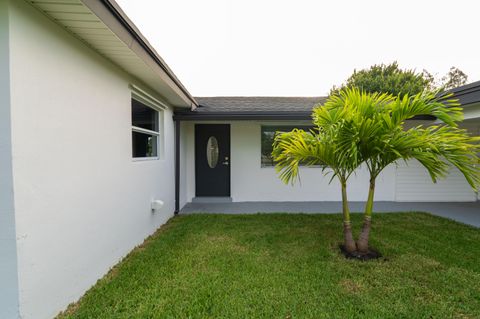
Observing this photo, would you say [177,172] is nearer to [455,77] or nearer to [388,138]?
[388,138]

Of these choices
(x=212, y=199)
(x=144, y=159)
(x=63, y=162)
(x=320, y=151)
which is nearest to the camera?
(x=63, y=162)

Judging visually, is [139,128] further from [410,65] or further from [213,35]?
[410,65]

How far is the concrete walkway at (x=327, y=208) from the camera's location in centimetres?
536

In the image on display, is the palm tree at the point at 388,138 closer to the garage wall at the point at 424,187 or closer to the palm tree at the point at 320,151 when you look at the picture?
the palm tree at the point at 320,151

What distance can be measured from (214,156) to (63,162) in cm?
466

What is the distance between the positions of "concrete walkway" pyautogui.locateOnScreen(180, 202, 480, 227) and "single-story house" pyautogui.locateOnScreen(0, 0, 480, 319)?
5.15 feet

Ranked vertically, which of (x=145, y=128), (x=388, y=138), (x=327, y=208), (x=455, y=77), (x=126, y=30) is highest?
(x=455, y=77)

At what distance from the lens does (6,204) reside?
1509 millimetres

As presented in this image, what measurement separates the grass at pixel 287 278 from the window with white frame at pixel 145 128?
1490 millimetres

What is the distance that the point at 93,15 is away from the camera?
178cm

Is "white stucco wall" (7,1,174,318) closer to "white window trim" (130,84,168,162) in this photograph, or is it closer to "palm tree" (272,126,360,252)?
"white window trim" (130,84,168,162)

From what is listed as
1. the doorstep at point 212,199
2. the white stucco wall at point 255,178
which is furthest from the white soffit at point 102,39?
the doorstep at point 212,199

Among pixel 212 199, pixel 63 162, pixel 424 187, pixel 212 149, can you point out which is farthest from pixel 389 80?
pixel 63 162

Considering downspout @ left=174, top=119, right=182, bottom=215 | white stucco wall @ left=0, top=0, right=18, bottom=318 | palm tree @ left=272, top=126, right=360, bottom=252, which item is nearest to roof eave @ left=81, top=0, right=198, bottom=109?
white stucco wall @ left=0, top=0, right=18, bottom=318
